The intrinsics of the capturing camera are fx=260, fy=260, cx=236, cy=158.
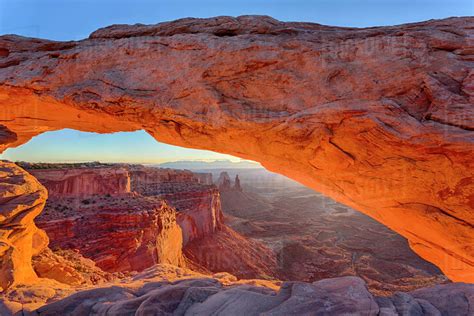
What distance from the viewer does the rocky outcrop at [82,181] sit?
2265 centimetres

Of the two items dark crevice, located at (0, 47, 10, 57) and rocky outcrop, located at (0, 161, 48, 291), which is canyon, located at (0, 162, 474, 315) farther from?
dark crevice, located at (0, 47, 10, 57)

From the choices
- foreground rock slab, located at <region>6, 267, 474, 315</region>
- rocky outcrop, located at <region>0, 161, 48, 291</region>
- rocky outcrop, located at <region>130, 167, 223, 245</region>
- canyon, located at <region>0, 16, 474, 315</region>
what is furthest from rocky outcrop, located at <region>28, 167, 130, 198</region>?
foreground rock slab, located at <region>6, 267, 474, 315</region>

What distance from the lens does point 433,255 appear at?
7.53 metres

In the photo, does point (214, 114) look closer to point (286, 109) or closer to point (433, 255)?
point (286, 109)

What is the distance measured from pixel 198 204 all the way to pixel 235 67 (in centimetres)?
3054

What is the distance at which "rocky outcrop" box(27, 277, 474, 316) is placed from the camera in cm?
443

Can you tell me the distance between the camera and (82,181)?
2383cm

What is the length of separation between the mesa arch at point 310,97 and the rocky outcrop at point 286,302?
1.92 m

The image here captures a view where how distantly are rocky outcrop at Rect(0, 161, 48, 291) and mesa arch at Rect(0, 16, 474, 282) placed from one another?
278cm

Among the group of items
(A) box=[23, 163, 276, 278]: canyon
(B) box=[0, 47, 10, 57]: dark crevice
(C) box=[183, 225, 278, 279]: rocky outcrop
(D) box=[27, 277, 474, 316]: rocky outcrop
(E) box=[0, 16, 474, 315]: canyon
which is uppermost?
(B) box=[0, 47, 10, 57]: dark crevice

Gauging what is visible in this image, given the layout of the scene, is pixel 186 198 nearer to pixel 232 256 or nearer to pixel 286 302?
pixel 232 256

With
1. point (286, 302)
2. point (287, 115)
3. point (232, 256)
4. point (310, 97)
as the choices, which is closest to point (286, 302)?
point (286, 302)

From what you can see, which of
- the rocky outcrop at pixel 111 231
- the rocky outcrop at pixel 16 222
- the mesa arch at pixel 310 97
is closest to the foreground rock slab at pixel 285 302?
the mesa arch at pixel 310 97

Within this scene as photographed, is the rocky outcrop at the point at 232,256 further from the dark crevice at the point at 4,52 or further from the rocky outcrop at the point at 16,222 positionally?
the dark crevice at the point at 4,52
